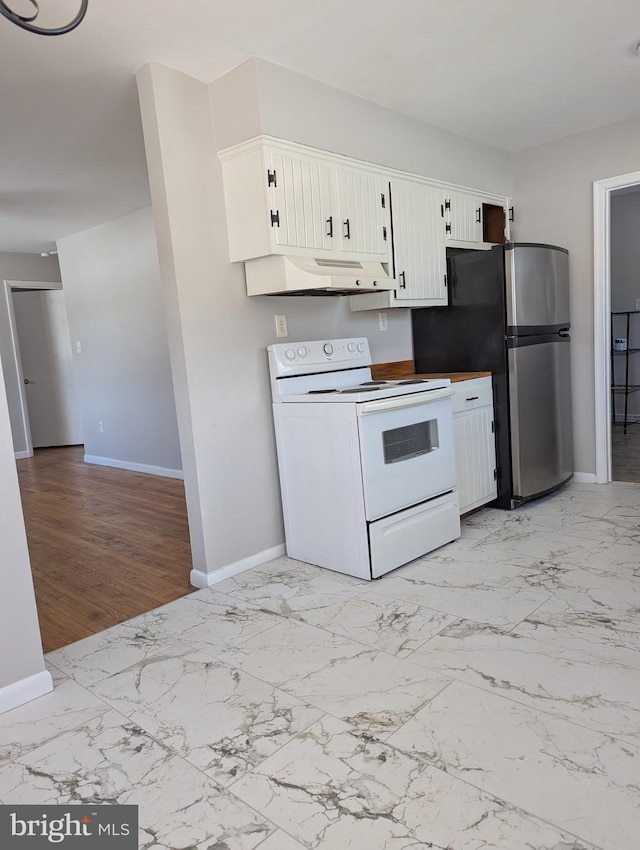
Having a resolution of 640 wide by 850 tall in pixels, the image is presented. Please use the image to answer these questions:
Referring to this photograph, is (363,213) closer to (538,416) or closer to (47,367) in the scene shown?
(538,416)

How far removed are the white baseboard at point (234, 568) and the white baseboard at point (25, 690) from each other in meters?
0.88

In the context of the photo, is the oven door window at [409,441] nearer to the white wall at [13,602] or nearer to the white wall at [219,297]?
the white wall at [219,297]

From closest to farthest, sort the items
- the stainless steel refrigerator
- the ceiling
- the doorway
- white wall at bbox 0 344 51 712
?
white wall at bbox 0 344 51 712 → the ceiling → the stainless steel refrigerator → the doorway

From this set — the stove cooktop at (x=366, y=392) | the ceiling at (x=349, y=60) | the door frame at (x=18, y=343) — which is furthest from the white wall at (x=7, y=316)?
the stove cooktop at (x=366, y=392)

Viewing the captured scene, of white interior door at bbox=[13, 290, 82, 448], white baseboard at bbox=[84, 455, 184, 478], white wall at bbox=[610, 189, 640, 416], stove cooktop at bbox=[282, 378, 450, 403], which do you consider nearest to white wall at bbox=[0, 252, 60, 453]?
white interior door at bbox=[13, 290, 82, 448]

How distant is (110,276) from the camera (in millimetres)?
5535

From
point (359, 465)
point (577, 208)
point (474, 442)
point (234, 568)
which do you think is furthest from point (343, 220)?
point (577, 208)

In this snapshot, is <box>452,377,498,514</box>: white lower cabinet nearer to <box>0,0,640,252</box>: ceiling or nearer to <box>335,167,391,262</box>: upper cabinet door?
<box>335,167,391,262</box>: upper cabinet door

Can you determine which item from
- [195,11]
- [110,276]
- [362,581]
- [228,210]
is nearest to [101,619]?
[362,581]

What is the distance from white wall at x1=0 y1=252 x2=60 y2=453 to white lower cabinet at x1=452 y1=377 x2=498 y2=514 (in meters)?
5.28

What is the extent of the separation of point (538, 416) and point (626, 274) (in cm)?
343

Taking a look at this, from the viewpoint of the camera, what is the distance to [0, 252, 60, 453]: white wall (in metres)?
6.68

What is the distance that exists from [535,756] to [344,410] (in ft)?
4.93

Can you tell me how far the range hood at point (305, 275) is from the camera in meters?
2.68
